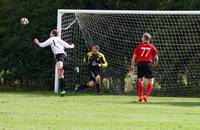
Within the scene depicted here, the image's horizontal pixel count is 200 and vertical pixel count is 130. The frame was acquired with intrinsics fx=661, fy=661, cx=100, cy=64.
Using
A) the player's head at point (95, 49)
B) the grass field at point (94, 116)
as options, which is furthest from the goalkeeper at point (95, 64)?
the grass field at point (94, 116)

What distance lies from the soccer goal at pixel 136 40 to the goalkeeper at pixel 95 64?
1.03 m

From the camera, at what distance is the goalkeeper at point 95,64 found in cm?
2317

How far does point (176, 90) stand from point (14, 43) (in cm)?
665

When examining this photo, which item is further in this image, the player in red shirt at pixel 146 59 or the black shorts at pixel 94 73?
the black shorts at pixel 94 73

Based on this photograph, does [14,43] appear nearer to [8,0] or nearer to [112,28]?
[8,0]

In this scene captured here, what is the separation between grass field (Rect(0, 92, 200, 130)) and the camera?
1184 cm

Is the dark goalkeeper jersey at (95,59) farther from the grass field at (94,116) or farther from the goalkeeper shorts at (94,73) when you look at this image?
the grass field at (94,116)

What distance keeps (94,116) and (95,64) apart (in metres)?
9.65

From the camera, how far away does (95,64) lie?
23.4 m

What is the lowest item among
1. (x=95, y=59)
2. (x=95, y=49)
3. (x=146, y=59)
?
(x=146, y=59)

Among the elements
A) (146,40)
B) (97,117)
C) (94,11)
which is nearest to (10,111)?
(97,117)

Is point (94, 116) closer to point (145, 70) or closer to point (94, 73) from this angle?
point (145, 70)

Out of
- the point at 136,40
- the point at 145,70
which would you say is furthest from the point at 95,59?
the point at 145,70

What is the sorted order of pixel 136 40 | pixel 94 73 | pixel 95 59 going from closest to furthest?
pixel 95 59, pixel 94 73, pixel 136 40
